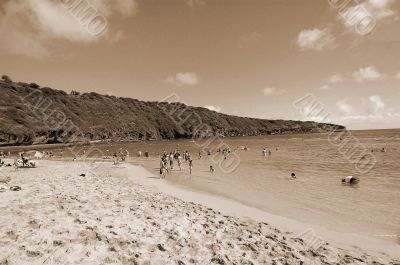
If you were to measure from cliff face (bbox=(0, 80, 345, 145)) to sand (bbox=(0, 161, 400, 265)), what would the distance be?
101027mm

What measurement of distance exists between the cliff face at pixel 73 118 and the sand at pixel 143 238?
331 feet

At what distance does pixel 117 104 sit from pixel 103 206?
16947 centimetres

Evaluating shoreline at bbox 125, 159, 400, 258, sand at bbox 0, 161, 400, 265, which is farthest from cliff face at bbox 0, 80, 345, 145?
sand at bbox 0, 161, 400, 265

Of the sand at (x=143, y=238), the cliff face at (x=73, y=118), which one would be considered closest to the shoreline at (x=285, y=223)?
the sand at (x=143, y=238)

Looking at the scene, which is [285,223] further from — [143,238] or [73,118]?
[73,118]

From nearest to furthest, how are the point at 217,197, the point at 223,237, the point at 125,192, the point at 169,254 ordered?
the point at 169,254 < the point at 223,237 < the point at 125,192 < the point at 217,197

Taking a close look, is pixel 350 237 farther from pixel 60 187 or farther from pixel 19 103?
pixel 19 103

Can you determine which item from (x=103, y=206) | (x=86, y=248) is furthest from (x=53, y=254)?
(x=103, y=206)

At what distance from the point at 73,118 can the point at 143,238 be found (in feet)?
457

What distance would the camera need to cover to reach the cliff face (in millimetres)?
104312

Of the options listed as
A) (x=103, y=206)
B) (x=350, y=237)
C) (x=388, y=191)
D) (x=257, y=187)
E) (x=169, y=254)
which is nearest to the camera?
(x=169, y=254)

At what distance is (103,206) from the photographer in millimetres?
12047

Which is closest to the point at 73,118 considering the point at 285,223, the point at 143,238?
the point at 285,223

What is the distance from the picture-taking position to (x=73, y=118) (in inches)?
5344
